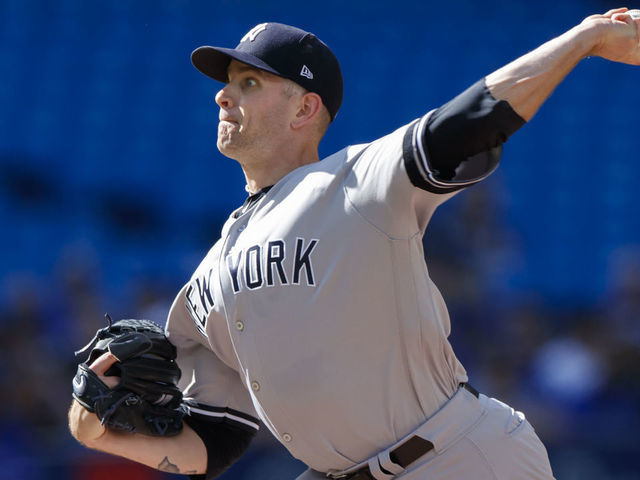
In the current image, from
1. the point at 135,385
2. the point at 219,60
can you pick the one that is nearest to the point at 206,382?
the point at 135,385

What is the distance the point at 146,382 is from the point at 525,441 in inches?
44.7

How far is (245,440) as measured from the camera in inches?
129

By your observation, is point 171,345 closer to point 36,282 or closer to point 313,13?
point 36,282

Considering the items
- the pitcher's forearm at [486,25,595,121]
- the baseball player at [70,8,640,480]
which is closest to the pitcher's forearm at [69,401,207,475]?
the baseball player at [70,8,640,480]

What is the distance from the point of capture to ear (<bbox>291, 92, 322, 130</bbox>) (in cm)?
306

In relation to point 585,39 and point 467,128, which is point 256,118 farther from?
point 585,39

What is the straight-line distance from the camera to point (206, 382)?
321cm

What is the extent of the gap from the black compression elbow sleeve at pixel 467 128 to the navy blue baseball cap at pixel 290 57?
0.80 m

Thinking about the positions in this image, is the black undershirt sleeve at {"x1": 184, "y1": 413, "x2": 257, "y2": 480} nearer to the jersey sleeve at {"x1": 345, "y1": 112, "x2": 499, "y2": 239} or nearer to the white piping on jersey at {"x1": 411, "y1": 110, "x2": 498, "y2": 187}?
the jersey sleeve at {"x1": 345, "y1": 112, "x2": 499, "y2": 239}

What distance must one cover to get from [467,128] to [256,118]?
0.92m

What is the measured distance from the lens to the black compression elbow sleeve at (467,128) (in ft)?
7.39

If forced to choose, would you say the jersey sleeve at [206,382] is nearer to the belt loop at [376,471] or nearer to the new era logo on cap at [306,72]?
the belt loop at [376,471]

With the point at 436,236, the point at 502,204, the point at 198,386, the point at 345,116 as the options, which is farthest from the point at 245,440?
the point at 345,116

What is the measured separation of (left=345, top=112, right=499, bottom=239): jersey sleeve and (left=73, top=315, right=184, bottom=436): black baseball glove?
91cm
